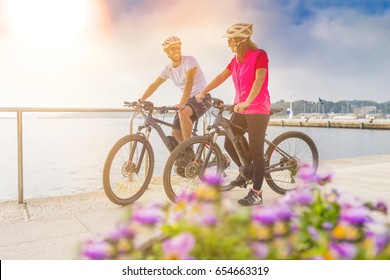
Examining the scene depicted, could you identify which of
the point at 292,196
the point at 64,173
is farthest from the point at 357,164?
the point at 64,173

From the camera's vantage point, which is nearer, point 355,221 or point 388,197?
point 355,221

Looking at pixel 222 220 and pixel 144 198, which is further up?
pixel 222 220

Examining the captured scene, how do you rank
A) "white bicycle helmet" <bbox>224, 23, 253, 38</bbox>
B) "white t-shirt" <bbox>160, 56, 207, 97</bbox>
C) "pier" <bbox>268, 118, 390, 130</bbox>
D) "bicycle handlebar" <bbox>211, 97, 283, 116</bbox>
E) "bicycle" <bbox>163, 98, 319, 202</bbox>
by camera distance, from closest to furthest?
"white bicycle helmet" <bbox>224, 23, 253, 38</bbox> → "bicycle" <bbox>163, 98, 319, 202</bbox> → "bicycle handlebar" <bbox>211, 97, 283, 116</bbox> → "white t-shirt" <bbox>160, 56, 207, 97</bbox> → "pier" <bbox>268, 118, 390, 130</bbox>

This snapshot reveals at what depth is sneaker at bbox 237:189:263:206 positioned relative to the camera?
13.1ft

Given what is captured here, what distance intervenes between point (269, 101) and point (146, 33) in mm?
1825

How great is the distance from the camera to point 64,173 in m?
17.2

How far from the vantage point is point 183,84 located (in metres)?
4.41

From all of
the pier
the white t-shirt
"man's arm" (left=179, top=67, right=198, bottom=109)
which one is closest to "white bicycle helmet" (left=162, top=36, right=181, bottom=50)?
the white t-shirt

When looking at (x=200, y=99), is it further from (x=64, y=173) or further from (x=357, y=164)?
(x=64, y=173)

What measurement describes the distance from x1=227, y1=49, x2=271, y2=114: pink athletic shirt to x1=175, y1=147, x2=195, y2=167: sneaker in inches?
23.4

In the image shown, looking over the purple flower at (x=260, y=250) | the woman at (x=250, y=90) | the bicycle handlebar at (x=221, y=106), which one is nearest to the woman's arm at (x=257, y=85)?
the woman at (x=250, y=90)

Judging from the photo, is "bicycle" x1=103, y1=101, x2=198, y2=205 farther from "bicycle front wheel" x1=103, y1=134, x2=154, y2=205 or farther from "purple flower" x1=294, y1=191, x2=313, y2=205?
A: "purple flower" x1=294, y1=191, x2=313, y2=205

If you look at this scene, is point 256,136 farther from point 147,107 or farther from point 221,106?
point 147,107

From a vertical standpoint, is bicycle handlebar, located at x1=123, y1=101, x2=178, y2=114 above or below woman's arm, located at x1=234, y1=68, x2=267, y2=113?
below
